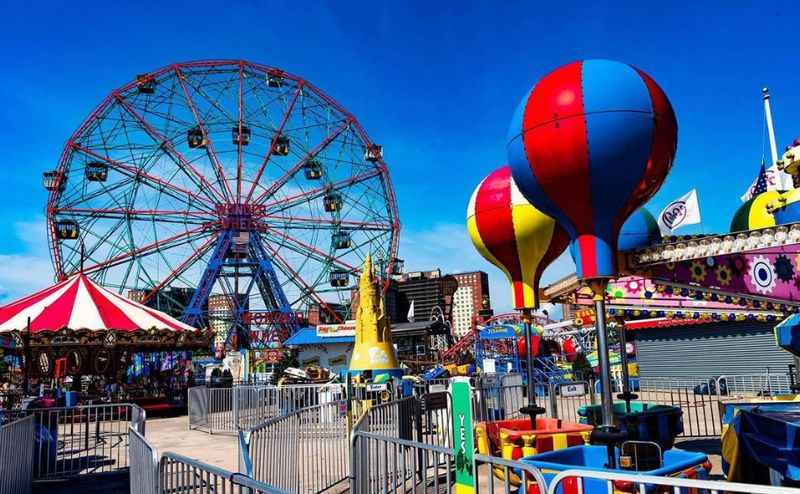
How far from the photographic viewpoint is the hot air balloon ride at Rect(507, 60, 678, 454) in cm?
606

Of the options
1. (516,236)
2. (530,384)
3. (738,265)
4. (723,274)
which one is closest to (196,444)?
(530,384)

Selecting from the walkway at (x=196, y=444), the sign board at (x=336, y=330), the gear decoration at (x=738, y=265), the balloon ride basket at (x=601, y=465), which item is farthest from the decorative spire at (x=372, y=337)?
the sign board at (x=336, y=330)

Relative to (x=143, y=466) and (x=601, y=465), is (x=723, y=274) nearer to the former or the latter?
(x=601, y=465)

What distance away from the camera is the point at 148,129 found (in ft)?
115

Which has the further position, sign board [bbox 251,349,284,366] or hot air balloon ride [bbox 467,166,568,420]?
sign board [bbox 251,349,284,366]

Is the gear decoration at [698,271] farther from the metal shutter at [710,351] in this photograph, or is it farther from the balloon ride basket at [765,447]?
the metal shutter at [710,351]

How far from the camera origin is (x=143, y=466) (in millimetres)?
4859

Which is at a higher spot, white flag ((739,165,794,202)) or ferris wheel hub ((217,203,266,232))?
ferris wheel hub ((217,203,266,232))

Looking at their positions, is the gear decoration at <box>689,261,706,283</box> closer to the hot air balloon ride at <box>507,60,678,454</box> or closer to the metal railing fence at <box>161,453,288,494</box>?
the hot air balloon ride at <box>507,60,678,454</box>

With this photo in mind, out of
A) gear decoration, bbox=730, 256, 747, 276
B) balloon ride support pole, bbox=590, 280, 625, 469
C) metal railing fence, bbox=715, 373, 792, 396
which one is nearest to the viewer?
balloon ride support pole, bbox=590, 280, 625, 469

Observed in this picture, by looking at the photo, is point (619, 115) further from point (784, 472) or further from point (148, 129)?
point (148, 129)

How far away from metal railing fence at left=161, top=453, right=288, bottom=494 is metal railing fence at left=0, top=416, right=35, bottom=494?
3.20 metres

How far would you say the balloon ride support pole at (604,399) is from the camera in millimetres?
5227

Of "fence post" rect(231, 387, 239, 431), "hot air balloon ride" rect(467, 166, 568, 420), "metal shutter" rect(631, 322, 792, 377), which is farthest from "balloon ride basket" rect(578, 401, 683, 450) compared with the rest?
"metal shutter" rect(631, 322, 792, 377)
